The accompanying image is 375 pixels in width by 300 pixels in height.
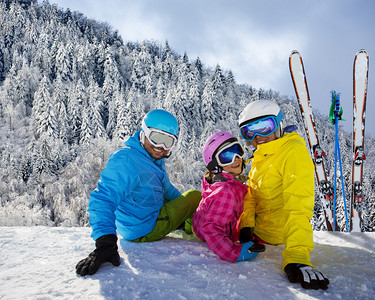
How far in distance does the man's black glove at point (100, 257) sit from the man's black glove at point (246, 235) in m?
1.08

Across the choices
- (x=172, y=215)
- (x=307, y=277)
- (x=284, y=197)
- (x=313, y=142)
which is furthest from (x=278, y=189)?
(x=313, y=142)

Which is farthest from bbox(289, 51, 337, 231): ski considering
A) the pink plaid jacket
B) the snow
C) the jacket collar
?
the jacket collar

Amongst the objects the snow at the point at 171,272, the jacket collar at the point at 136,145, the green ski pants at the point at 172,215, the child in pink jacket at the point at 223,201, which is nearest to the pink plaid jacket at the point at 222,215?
the child in pink jacket at the point at 223,201

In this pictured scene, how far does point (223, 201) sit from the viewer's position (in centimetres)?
201

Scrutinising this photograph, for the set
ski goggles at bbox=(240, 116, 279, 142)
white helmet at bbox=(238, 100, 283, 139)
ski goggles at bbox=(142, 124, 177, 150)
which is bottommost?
ski goggles at bbox=(142, 124, 177, 150)

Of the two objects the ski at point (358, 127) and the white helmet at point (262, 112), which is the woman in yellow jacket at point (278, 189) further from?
the ski at point (358, 127)

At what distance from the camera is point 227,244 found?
1865mm

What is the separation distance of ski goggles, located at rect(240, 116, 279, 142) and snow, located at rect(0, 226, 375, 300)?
1005mm

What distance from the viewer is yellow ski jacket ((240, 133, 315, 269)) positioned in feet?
5.56

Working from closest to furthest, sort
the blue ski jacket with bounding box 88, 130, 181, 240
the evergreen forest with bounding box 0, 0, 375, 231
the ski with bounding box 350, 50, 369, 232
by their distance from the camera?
the blue ski jacket with bounding box 88, 130, 181, 240
the ski with bounding box 350, 50, 369, 232
the evergreen forest with bounding box 0, 0, 375, 231

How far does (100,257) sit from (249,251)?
107 centimetres

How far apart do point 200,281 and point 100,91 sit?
4006cm

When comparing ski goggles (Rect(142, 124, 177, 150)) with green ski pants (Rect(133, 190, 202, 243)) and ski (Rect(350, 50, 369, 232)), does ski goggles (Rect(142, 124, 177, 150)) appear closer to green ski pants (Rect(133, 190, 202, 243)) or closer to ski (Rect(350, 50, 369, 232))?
green ski pants (Rect(133, 190, 202, 243))

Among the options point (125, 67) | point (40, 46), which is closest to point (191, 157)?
point (125, 67)
